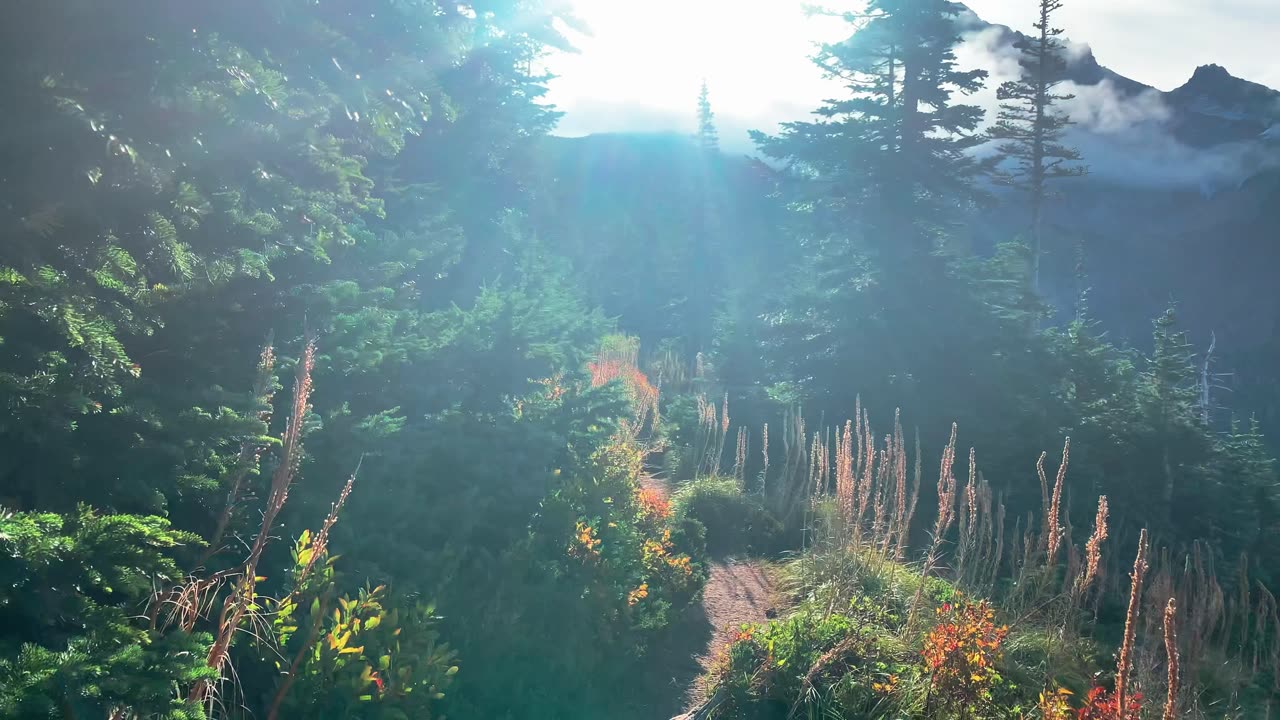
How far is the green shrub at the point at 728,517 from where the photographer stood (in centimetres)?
960

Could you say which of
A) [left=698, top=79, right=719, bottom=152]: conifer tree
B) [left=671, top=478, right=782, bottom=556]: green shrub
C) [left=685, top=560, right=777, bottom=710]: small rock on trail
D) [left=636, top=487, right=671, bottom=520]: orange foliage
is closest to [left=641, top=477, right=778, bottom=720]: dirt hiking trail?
[left=685, top=560, right=777, bottom=710]: small rock on trail

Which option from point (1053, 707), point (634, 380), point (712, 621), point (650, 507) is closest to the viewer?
point (1053, 707)

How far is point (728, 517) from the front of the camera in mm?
10078

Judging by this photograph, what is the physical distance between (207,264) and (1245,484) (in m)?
15.0

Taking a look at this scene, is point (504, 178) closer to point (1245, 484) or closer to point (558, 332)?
point (558, 332)

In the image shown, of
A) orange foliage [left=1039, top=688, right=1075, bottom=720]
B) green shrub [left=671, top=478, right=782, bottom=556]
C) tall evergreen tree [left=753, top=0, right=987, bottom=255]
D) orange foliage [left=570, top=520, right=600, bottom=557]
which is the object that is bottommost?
green shrub [left=671, top=478, right=782, bottom=556]

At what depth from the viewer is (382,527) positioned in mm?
4844

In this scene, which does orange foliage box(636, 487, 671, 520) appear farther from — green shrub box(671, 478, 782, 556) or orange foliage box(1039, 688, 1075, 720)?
orange foliage box(1039, 688, 1075, 720)

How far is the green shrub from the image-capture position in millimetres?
9602

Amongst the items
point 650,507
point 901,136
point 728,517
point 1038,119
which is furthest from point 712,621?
point 1038,119

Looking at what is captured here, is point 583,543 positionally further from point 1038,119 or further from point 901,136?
point 1038,119

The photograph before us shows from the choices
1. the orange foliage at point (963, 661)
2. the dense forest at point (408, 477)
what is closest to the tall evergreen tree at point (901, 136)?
the dense forest at point (408, 477)

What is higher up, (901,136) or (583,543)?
(901,136)

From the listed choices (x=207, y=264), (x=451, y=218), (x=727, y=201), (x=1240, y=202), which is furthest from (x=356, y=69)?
(x=1240, y=202)
